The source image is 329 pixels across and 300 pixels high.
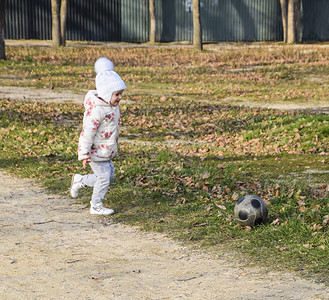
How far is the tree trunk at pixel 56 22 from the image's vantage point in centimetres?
2958

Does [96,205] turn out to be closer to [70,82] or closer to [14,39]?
[70,82]

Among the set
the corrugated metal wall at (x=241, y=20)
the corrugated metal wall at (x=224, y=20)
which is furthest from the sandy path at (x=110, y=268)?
the corrugated metal wall at (x=241, y=20)

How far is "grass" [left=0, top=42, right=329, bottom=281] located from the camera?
704 cm

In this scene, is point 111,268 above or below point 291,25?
below

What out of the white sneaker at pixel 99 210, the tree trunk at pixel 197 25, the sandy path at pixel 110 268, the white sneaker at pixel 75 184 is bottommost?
the sandy path at pixel 110 268

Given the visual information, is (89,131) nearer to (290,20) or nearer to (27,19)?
(27,19)

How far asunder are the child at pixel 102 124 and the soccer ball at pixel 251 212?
174cm

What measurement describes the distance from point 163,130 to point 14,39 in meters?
24.5

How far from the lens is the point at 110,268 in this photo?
19.5 feet

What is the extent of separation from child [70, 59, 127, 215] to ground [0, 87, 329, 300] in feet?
2.50

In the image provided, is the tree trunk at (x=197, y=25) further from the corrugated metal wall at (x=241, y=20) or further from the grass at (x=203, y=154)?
the corrugated metal wall at (x=241, y=20)

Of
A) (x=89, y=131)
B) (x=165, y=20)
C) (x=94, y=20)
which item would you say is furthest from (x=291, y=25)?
(x=89, y=131)

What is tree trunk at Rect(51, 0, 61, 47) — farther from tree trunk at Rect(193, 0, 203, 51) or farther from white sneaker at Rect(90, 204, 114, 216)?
white sneaker at Rect(90, 204, 114, 216)

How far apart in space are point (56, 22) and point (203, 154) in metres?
20.0
